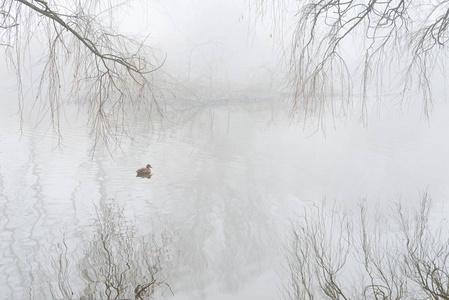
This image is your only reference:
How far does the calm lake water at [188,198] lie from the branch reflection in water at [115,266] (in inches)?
0.6

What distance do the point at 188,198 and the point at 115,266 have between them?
2.06 m

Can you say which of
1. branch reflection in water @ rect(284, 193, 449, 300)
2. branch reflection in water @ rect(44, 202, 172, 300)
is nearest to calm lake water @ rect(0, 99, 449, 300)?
branch reflection in water @ rect(44, 202, 172, 300)

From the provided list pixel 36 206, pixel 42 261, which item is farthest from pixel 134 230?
pixel 36 206

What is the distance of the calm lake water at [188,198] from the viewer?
291 cm

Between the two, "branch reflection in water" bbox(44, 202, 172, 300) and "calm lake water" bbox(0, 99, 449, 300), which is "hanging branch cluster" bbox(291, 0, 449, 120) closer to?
"calm lake water" bbox(0, 99, 449, 300)

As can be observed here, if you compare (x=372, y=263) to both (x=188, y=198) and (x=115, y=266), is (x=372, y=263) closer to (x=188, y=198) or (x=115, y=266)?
(x=115, y=266)

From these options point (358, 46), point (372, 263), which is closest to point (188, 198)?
point (372, 263)

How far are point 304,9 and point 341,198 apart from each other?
2775 millimetres

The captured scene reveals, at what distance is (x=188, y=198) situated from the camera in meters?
4.47

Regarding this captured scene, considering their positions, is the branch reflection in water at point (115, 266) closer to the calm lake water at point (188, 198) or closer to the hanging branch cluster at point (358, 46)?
the calm lake water at point (188, 198)

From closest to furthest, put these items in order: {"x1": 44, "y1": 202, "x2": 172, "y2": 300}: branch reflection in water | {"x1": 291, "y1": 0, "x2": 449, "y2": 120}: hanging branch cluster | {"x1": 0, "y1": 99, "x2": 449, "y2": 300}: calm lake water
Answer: {"x1": 291, "y1": 0, "x2": 449, "y2": 120}: hanging branch cluster → {"x1": 44, "y1": 202, "x2": 172, "y2": 300}: branch reflection in water → {"x1": 0, "y1": 99, "x2": 449, "y2": 300}: calm lake water

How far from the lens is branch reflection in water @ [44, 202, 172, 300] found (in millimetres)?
2471

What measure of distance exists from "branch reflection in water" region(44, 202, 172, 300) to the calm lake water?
16mm

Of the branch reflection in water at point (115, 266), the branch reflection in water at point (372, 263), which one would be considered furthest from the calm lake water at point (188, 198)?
the branch reflection in water at point (372, 263)
